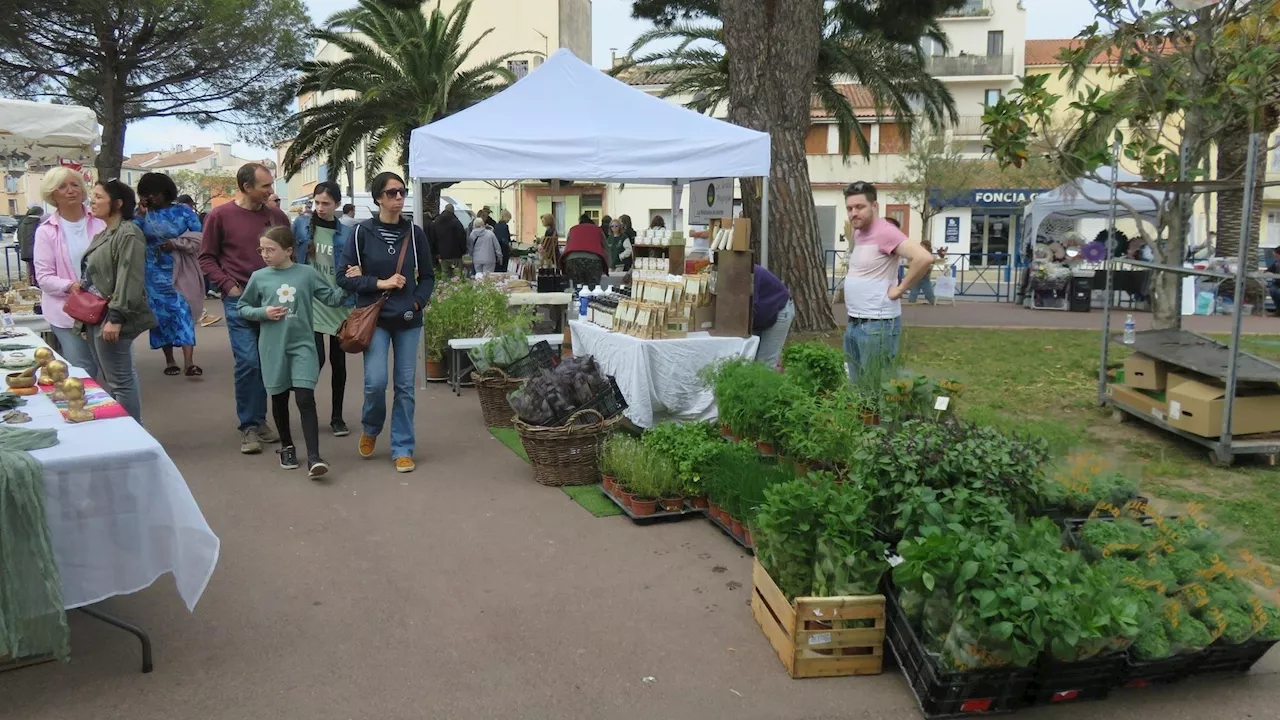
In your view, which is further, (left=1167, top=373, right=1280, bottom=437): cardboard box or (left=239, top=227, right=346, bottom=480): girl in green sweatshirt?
(left=1167, top=373, right=1280, bottom=437): cardboard box

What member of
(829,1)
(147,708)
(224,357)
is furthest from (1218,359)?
(829,1)

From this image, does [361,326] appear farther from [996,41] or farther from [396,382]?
[996,41]

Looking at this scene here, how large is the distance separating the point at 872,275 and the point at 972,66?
45.3 metres

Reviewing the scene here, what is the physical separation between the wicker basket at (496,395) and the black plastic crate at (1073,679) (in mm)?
4772

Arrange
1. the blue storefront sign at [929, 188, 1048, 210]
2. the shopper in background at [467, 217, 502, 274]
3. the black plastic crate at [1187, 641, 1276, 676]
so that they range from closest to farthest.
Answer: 1. the black plastic crate at [1187, 641, 1276, 676]
2. the shopper in background at [467, 217, 502, 274]
3. the blue storefront sign at [929, 188, 1048, 210]

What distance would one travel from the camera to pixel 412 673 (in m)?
3.41

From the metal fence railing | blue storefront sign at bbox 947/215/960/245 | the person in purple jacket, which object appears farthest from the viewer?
blue storefront sign at bbox 947/215/960/245

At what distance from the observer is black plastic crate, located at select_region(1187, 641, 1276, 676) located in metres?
3.30

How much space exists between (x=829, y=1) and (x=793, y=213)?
298 inches

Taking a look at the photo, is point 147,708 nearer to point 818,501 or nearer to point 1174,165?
point 818,501

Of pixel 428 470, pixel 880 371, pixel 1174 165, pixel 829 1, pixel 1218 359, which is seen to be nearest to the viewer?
pixel 880 371

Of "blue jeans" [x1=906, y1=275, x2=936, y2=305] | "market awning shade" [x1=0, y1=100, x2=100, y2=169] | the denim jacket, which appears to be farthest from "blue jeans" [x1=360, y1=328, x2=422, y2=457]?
"blue jeans" [x1=906, y1=275, x2=936, y2=305]

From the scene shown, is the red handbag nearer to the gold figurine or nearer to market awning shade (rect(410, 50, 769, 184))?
the gold figurine

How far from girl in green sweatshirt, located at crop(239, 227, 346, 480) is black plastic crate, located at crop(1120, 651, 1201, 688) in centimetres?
430
